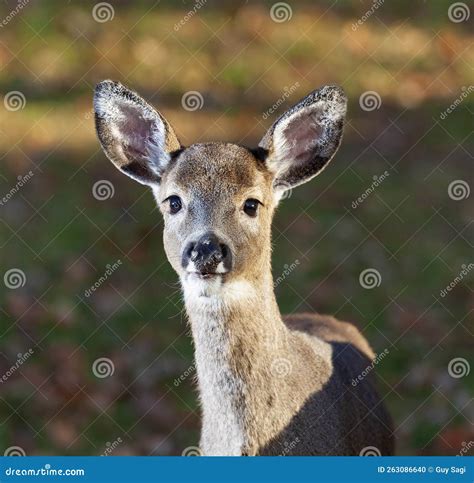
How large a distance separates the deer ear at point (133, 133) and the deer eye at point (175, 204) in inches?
15.0

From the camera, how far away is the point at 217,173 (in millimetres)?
6047

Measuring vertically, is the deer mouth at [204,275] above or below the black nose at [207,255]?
below

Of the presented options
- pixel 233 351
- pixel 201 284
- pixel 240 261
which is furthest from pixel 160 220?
pixel 201 284

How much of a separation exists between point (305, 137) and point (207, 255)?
1230 millimetres

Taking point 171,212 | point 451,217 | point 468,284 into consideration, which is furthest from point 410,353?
point 171,212

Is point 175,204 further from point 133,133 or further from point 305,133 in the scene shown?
point 305,133

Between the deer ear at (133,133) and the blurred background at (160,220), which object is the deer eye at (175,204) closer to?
the deer ear at (133,133)

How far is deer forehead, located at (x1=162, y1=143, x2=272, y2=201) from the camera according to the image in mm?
6012

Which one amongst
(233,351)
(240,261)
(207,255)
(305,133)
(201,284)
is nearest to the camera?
(207,255)

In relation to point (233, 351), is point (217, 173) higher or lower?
higher

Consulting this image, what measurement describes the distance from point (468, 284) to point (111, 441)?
3618 millimetres

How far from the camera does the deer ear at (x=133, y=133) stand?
6.37 meters

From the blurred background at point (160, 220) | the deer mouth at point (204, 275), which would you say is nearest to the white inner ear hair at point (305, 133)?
the deer mouth at point (204, 275)
